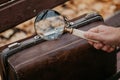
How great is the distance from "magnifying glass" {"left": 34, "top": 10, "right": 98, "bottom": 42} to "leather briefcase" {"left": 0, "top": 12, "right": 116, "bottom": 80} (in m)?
0.03

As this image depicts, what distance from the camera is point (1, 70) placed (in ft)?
4.38

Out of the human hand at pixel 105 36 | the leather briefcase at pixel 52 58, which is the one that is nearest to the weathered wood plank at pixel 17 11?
the leather briefcase at pixel 52 58

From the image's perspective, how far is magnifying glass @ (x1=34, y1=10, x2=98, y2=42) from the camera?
1.27 metres

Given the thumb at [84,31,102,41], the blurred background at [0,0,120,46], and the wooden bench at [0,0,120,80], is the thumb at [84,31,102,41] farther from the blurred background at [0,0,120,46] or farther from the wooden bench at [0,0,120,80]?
the blurred background at [0,0,120,46]

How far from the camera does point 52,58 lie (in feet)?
4.14

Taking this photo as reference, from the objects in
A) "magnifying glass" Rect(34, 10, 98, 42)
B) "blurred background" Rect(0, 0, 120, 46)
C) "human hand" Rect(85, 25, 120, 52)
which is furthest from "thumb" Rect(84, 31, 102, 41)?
"blurred background" Rect(0, 0, 120, 46)

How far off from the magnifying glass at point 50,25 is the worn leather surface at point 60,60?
4 centimetres

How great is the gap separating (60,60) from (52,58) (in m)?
0.03

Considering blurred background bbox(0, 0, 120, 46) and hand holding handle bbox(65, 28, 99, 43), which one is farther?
blurred background bbox(0, 0, 120, 46)

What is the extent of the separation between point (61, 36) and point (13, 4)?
536 millimetres

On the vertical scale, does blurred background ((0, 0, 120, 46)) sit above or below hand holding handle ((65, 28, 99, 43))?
below

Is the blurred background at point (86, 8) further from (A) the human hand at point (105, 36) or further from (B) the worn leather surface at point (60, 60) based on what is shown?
(A) the human hand at point (105, 36)

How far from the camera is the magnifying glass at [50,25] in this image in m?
1.27

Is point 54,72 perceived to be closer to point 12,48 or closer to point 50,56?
point 50,56
